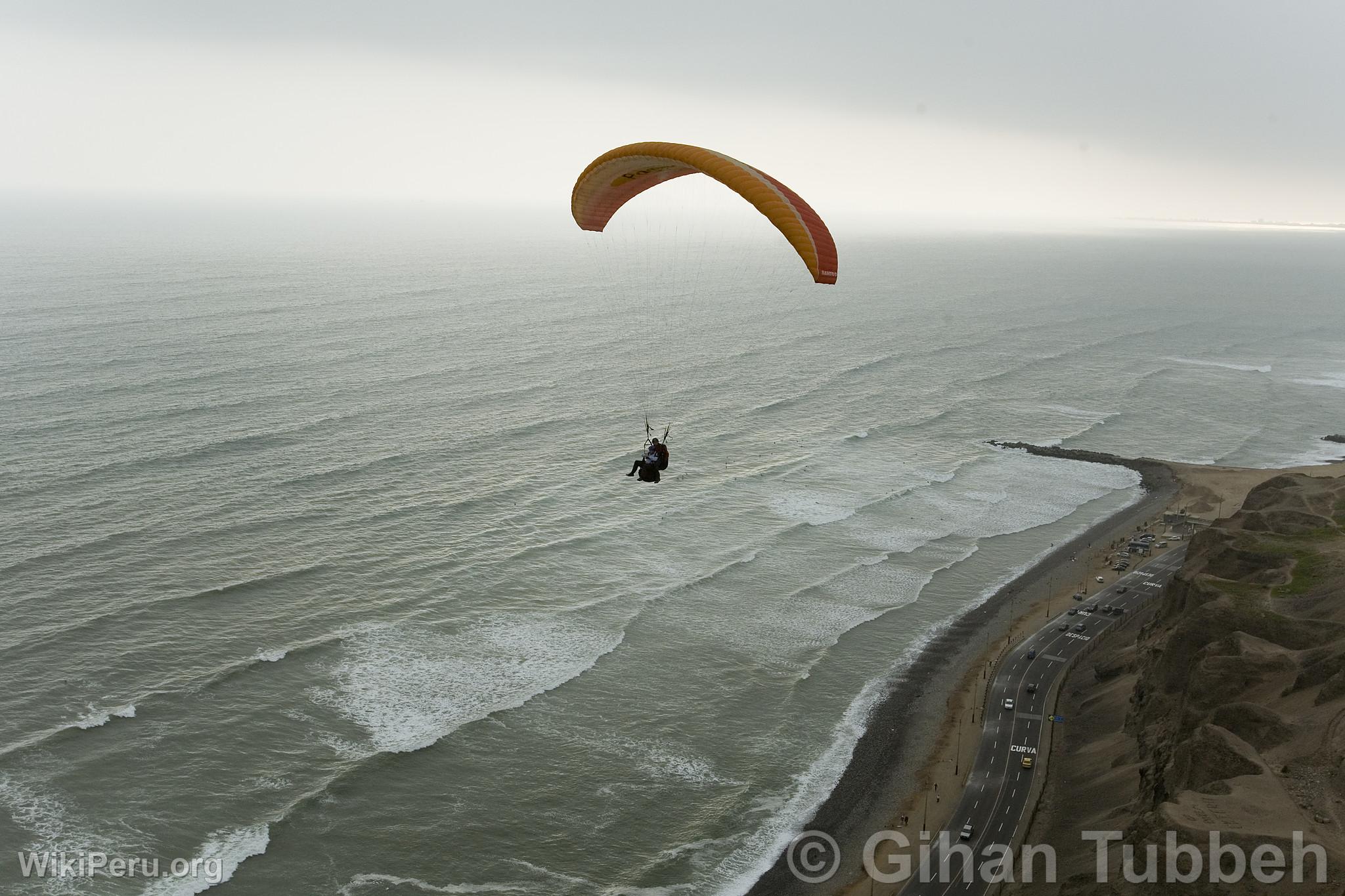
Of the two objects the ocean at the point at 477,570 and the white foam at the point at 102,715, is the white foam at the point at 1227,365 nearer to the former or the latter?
the ocean at the point at 477,570

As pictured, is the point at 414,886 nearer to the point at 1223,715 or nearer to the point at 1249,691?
the point at 1223,715

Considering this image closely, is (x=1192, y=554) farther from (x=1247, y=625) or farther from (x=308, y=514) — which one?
(x=308, y=514)

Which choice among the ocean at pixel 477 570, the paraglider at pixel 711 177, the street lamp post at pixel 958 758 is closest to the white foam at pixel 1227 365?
the ocean at pixel 477 570

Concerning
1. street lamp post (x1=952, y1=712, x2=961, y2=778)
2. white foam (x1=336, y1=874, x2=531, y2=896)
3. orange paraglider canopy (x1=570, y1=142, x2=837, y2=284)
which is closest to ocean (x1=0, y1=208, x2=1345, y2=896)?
white foam (x1=336, y1=874, x2=531, y2=896)

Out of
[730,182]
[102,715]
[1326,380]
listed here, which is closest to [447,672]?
[102,715]

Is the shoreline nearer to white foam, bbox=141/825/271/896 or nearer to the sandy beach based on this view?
the sandy beach

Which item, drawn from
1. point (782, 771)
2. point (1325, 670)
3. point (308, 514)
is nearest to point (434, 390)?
point (308, 514)
